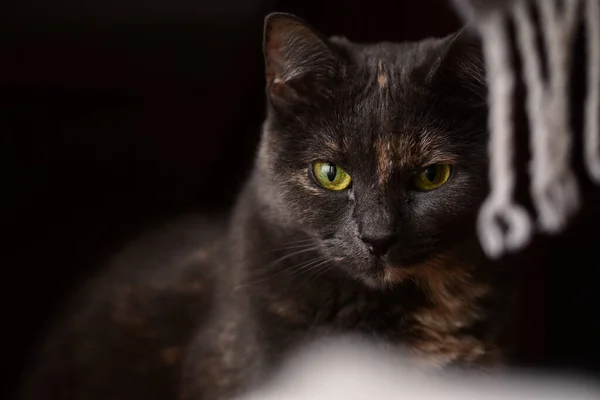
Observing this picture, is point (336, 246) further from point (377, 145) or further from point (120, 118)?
point (120, 118)

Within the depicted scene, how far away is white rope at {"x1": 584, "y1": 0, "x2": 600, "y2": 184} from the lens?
2.88 feet

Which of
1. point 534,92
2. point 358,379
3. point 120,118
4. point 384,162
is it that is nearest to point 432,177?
point 384,162

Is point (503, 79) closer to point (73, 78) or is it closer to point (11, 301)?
point (73, 78)

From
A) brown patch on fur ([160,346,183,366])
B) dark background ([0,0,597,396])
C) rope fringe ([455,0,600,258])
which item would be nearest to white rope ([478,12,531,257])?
rope fringe ([455,0,600,258])

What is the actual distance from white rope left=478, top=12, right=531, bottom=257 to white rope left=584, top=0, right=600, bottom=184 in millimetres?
110

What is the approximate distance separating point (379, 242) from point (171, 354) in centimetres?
44

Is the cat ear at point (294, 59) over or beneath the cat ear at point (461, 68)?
over

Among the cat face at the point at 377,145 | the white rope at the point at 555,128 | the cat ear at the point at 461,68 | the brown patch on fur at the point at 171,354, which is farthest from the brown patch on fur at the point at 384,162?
the brown patch on fur at the point at 171,354

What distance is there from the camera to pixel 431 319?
36.2 inches

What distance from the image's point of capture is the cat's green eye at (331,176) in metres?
0.86

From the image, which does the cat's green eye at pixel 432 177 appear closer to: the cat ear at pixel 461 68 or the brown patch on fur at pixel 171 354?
the cat ear at pixel 461 68

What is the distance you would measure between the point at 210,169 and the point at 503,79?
0.46 metres

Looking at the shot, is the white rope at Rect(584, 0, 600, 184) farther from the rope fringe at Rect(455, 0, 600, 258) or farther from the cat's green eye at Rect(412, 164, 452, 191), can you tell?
the cat's green eye at Rect(412, 164, 452, 191)

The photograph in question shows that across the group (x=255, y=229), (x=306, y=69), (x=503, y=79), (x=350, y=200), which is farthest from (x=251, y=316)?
(x=503, y=79)
